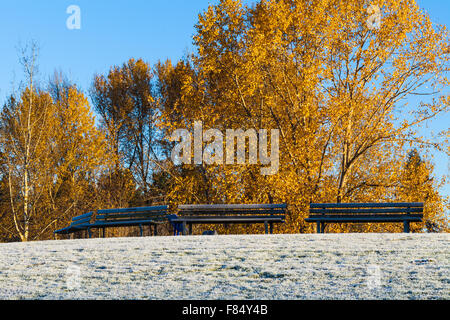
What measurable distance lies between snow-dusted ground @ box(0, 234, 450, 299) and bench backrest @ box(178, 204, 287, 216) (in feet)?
14.5

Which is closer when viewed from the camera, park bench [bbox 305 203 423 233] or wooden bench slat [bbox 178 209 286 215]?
park bench [bbox 305 203 423 233]

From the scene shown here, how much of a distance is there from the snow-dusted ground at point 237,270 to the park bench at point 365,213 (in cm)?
383

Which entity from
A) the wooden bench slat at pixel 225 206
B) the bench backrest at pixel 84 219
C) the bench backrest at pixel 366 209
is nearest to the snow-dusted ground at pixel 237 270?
the bench backrest at pixel 366 209

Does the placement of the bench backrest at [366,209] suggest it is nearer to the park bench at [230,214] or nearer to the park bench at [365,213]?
the park bench at [365,213]

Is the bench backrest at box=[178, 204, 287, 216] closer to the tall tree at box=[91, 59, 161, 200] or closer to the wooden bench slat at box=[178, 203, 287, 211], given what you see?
the wooden bench slat at box=[178, 203, 287, 211]

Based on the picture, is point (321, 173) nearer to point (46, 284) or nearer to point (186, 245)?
point (186, 245)

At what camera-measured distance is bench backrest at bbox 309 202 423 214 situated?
571 inches

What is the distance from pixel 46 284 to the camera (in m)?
7.24

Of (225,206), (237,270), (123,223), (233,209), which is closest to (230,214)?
(233,209)

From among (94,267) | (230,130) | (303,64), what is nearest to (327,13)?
(303,64)

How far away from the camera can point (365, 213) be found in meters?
14.7

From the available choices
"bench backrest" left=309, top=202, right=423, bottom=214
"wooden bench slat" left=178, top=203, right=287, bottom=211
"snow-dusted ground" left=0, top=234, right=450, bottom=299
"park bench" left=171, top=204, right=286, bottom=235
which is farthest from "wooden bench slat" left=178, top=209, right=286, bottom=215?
"snow-dusted ground" left=0, top=234, right=450, bottom=299

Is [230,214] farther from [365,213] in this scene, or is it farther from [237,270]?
[237,270]

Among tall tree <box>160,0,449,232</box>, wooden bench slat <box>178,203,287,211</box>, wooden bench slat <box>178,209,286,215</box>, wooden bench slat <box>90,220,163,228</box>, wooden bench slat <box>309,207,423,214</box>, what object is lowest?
wooden bench slat <box>90,220,163,228</box>
